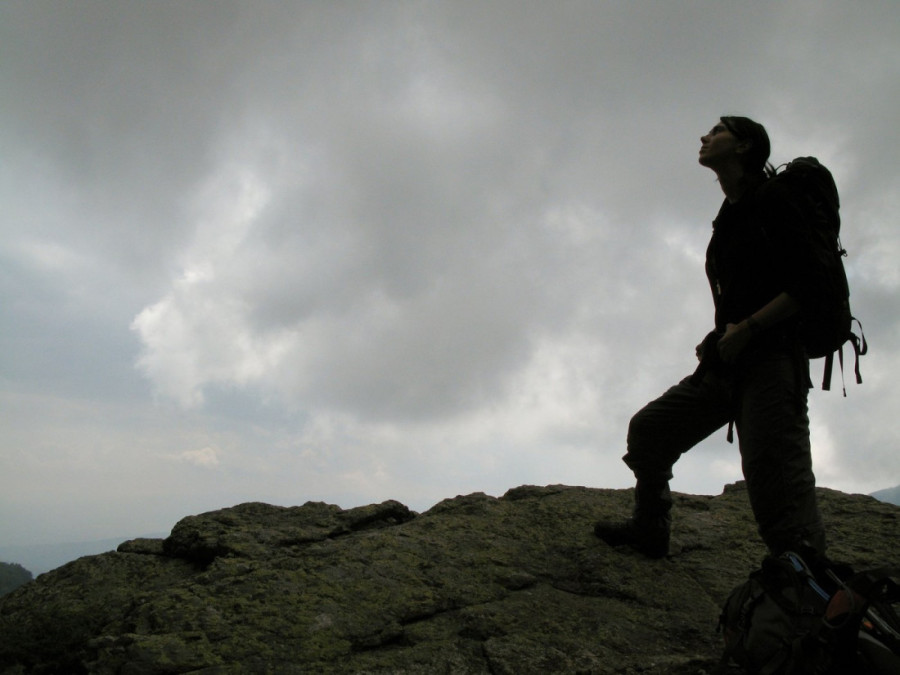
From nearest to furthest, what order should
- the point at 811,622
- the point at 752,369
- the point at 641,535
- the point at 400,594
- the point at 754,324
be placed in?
the point at 811,622 → the point at 754,324 → the point at 752,369 → the point at 400,594 → the point at 641,535

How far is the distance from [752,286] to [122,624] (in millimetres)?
5257

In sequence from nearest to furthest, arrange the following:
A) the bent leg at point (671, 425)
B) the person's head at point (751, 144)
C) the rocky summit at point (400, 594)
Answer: the rocky summit at point (400, 594) < the person's head at point (751, 144) < the bent leg at point (671, 425)

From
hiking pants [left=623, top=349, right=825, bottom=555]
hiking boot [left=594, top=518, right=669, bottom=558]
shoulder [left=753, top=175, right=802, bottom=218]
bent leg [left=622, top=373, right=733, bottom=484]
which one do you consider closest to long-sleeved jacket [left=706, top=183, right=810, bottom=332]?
shoulder [left=753, top=175, right=802, bottom=218]

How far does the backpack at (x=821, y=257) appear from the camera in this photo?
397 centimetres

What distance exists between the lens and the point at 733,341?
14.1ft

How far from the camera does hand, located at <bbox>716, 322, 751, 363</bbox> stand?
4.26 meters

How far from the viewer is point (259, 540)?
19.1 feet

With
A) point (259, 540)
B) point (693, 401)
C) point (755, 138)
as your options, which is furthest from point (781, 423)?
point (259, 540)

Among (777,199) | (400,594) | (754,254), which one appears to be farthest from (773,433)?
(400,594)

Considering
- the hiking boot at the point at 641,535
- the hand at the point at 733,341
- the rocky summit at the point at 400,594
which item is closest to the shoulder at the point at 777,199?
the hand at the point at 733,341

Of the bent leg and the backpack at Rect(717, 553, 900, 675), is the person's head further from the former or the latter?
the backpack at Rect(717, 553, 900, 675)

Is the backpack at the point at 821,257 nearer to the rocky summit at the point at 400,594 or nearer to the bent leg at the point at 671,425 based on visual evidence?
the bent leg at the point at 671,425

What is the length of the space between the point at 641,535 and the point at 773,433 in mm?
2072

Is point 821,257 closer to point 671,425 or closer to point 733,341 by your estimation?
point 733,341
